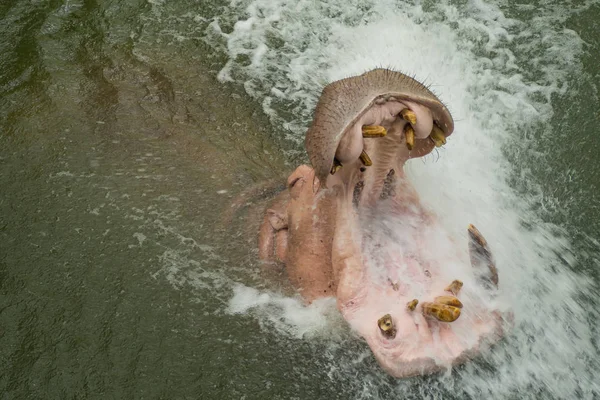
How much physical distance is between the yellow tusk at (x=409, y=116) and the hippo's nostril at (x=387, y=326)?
2.90 feet

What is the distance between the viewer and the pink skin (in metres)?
3.38

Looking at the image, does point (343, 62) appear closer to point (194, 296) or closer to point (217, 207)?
point (217, 207)

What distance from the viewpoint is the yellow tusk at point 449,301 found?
133 inches

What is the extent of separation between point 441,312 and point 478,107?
2.92 meters

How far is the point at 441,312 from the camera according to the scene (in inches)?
131

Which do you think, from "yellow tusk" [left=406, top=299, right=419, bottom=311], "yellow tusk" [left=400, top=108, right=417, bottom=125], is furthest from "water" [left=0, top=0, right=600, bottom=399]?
"yellow tusk" [left=400, top=108, right=417, bottom=125]

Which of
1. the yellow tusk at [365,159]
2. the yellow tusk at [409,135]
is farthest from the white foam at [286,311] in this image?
the yellow tusk at [409,135]

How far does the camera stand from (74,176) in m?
4.68

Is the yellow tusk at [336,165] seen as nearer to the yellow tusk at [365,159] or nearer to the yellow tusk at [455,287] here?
the yellow tusk at [365,159]

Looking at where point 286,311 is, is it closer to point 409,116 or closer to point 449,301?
point 449,301

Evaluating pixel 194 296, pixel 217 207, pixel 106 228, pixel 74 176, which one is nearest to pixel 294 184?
pixel 217 207

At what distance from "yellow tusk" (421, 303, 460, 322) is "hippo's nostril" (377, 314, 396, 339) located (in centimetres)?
18

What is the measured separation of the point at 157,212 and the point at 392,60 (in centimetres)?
272

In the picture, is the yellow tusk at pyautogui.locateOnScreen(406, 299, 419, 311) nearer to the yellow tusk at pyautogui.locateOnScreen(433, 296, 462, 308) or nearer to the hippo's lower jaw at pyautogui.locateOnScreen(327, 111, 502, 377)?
the hippo's lower jaw at pyautogui.locateOnScreen(327, 111, 502, 377)
